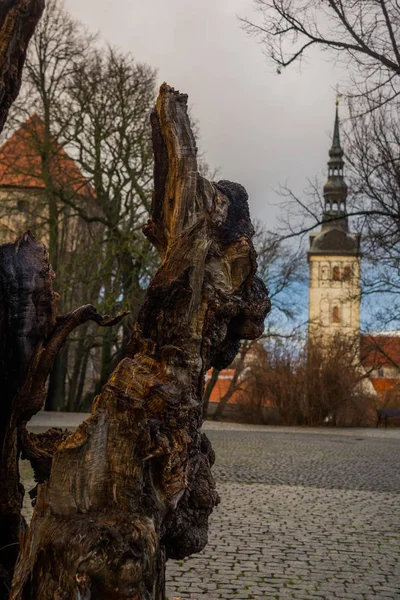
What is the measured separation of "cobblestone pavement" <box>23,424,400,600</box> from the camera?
556 centimetres

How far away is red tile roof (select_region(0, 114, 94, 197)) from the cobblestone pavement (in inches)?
514

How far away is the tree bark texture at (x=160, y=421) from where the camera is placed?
2.29 meters

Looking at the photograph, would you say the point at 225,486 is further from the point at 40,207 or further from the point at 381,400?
the point at 381,400

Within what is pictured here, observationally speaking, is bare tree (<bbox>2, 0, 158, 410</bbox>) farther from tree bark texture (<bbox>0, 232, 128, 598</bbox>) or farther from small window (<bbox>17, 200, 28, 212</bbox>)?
tree bark texture (<bbox>0, 232, 128, 598</bbox>)

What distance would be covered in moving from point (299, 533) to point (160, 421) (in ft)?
17.8

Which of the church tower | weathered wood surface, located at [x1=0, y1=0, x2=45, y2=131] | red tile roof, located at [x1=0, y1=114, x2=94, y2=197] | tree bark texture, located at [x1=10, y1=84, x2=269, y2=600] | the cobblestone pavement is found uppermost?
red tile roof, located at [x1=0, y1=114, x2=94, y2=197]

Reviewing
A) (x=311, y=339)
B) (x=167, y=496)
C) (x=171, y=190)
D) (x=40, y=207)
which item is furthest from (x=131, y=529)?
(x=311, y=339)

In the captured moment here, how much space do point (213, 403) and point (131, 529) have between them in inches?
1075

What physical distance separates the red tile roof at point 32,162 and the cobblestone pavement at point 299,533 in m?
13.1

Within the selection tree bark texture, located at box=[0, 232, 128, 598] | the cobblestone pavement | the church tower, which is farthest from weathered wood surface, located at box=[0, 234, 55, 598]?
the church tower

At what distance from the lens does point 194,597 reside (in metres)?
5.20

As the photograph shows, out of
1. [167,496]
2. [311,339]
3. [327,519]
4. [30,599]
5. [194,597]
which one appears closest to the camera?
[30,599]

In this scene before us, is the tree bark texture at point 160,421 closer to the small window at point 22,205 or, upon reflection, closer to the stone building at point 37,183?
the stone building at point 37,183

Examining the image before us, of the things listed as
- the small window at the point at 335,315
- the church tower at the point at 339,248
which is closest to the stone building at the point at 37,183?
the church tower at the point at 339,248
